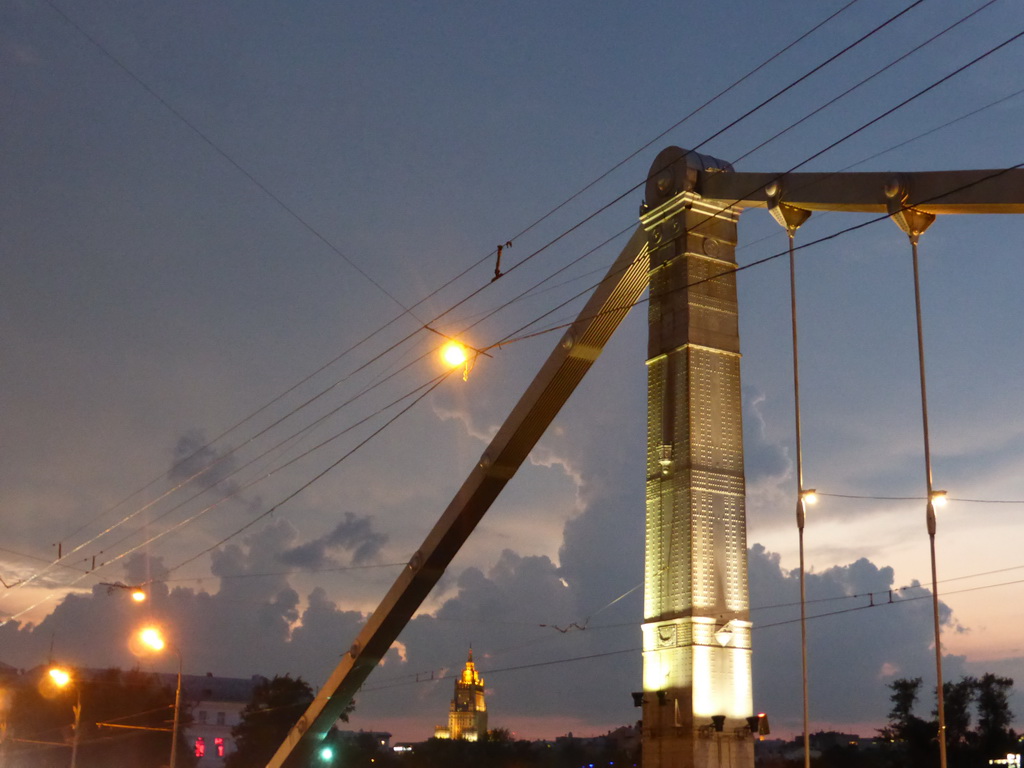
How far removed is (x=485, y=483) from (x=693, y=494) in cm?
1036

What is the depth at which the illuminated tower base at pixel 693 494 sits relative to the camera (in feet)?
65.7

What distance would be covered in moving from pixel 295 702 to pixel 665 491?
71.7 meters

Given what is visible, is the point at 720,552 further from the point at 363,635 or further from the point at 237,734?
the point at 237,734

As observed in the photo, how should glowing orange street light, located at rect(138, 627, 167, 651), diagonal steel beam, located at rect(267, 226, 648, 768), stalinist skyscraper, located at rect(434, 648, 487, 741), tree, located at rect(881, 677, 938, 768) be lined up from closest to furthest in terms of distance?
diagonal steel beam, located at rect(267, 226, 648, 768) → glowing orange street light, located at rect(138, 627, 167, 651) → tree, located at rect(881, 677, 938, 768) → stalinist skyscraper, located at rect(434, 648, 487, 741)

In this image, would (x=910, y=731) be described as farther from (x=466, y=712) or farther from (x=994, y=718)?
(x=466, y=712)

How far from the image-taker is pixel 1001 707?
78812 mm

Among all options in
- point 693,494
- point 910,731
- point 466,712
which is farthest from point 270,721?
point 466,712

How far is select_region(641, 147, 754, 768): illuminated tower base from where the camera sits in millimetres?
20016

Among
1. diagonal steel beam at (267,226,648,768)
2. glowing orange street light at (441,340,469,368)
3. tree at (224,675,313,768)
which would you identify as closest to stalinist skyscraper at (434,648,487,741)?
tree at (224,675,313,768)

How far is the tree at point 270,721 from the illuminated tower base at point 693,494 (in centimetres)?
6671

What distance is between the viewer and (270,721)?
86062mm

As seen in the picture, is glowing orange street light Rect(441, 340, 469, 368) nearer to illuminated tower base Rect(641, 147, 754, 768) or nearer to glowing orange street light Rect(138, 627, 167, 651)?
illuminated tower base Rect(641, 147, 754, 768)

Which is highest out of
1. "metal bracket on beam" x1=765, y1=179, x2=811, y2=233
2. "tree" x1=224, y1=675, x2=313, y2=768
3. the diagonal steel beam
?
"metal bracket on beam" x1=765, y1=179, x2=811, y2=233

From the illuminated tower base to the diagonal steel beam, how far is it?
1.85 m
